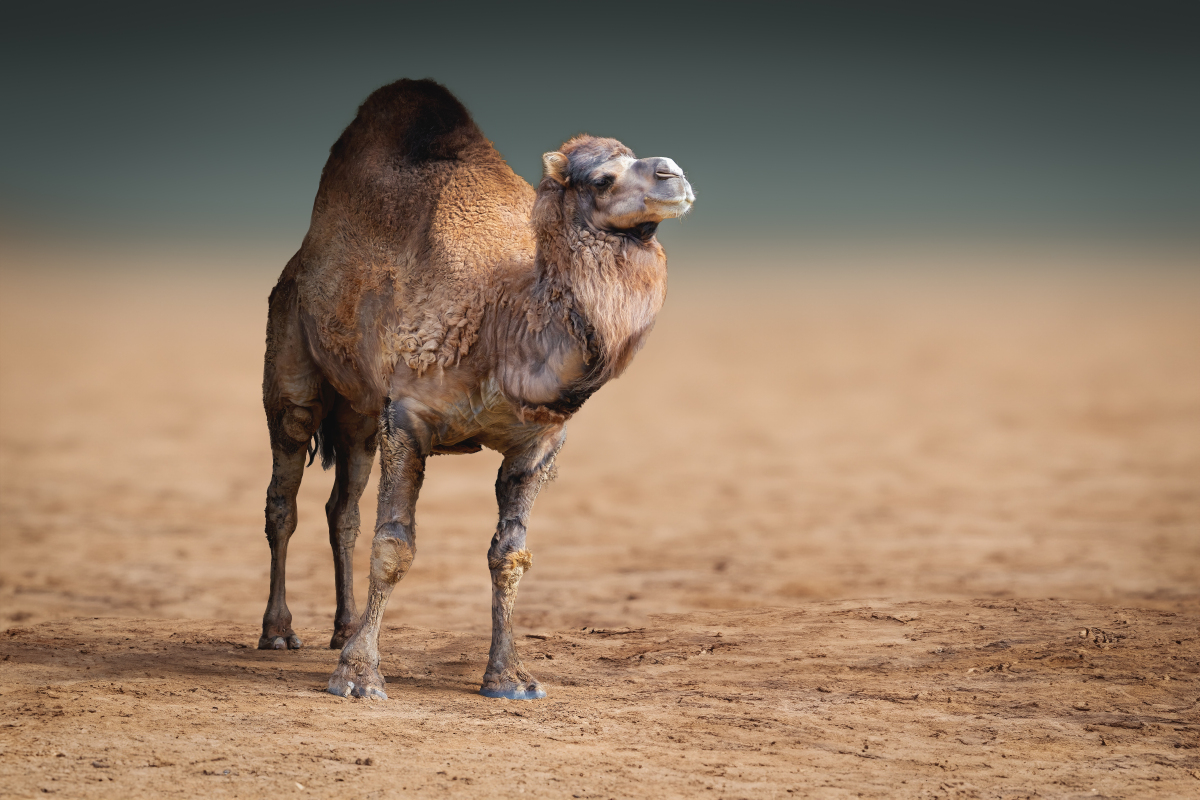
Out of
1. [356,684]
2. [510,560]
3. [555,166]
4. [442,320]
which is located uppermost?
[555,166]

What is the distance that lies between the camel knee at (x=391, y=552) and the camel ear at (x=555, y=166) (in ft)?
6.40

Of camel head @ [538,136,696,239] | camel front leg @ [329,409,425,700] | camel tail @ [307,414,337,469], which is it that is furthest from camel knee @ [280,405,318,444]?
camel head @ [538,136,696,239]

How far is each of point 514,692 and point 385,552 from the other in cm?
99

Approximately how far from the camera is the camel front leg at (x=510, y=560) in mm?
6363

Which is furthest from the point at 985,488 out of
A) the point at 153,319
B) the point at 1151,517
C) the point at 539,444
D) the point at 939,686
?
the point at 153,319

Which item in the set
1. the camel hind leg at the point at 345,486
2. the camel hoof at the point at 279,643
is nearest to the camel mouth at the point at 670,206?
the camel hind leg at the point at 345,486

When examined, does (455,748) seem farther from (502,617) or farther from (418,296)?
(418,296)

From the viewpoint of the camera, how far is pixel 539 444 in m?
6.53

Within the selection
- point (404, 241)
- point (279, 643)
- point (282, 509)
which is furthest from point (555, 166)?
point (279, 643)

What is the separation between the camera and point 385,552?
622 centimetres

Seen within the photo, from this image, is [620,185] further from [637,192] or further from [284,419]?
[284,419]

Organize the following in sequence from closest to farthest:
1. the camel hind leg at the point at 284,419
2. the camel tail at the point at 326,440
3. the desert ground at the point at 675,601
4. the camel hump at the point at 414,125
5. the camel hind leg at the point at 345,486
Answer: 1. the desert ground at the point at 675,601
2. the camel hump at the point at 414,125
3. the camel hind leg at the point at 284,419
4. the camel hind leg at the point at 345,486
5. the camel tail at the point at 326,440

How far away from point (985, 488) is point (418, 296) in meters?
13.3

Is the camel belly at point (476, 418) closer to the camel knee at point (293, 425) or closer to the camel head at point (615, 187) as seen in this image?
the camel head at point (615, 187)
